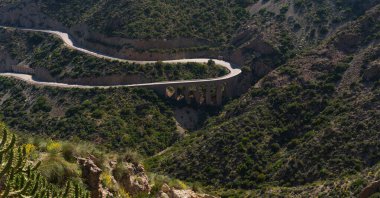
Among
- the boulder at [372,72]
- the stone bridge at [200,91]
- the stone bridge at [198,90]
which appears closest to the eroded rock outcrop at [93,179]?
the boulder at [372,72]

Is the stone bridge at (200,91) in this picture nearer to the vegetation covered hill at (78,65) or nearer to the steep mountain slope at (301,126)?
the vegetation covered hill at (78,65)

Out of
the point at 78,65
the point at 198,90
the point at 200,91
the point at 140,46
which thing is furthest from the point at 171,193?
the point at 78,65

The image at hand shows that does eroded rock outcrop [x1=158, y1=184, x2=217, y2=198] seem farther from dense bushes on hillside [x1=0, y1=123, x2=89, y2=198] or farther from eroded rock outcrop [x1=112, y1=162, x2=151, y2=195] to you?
dense bushes on hillside [x1=0, y1=123, x2=89, y2=198]

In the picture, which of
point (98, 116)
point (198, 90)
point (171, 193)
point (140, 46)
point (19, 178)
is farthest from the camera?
point (140, 46)

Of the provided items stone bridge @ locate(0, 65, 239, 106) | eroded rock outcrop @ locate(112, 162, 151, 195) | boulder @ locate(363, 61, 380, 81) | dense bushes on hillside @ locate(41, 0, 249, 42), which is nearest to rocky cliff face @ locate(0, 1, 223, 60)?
dense bushes on hillside @ locate(41, 0, 249, 42)

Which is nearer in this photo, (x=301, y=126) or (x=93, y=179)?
(x=93, y=179)

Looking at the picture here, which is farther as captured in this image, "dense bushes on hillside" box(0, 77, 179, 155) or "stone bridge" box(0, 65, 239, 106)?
"stone bridge" box(0, 65, 239, 106)

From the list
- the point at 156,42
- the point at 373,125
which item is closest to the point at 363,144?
the point at 373,125

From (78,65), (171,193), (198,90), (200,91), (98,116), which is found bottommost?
(98,116)

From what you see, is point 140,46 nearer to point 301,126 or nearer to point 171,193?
point 301,126
